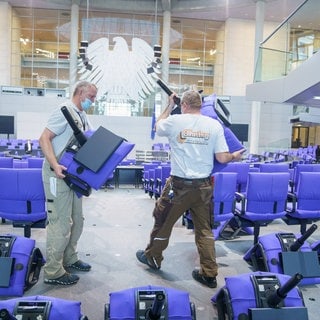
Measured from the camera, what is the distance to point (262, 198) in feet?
11.3

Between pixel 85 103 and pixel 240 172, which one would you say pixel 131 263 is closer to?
pixel 85 103

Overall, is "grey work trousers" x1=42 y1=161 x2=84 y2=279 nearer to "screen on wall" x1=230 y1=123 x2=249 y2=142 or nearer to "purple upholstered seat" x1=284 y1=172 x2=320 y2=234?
"purple upholstered seat" x1=284 y1=172 x2=320 y2=234

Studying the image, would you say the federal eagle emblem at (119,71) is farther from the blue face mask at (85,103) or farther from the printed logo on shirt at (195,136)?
the printed logo on shirt at (195,136)

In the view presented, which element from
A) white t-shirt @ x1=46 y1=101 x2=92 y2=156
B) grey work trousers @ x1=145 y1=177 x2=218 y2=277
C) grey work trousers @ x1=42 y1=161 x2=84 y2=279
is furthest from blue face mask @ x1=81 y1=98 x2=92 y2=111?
grey work trousers @ x1=145 y1=177 x2=218 y2=277

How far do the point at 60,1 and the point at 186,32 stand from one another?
7.01 meters

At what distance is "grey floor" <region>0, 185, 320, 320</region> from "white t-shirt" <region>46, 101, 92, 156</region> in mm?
1022

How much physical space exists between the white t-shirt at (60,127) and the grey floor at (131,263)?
3.35 feet

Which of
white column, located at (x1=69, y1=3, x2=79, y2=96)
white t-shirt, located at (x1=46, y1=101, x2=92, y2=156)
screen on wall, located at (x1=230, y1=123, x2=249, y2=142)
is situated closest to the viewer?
white t-shirt, located at (x1=46, y1=101, x2=92, y2=156)

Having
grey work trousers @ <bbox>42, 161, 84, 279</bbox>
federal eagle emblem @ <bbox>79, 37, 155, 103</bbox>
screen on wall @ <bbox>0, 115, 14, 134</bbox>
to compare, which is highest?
federal eagle emblem @ <bbox>79, 37, 155, 103</bbox>

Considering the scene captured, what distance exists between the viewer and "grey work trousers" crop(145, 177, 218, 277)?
273 centimetres

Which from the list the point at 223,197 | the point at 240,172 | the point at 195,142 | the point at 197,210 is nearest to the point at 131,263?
the point at 197,210

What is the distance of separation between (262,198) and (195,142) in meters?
1.11

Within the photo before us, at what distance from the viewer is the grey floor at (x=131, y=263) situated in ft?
8.24

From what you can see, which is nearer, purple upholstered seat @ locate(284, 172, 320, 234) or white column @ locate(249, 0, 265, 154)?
purple upholstered seat @ locate(284, 172, 320, 234)
